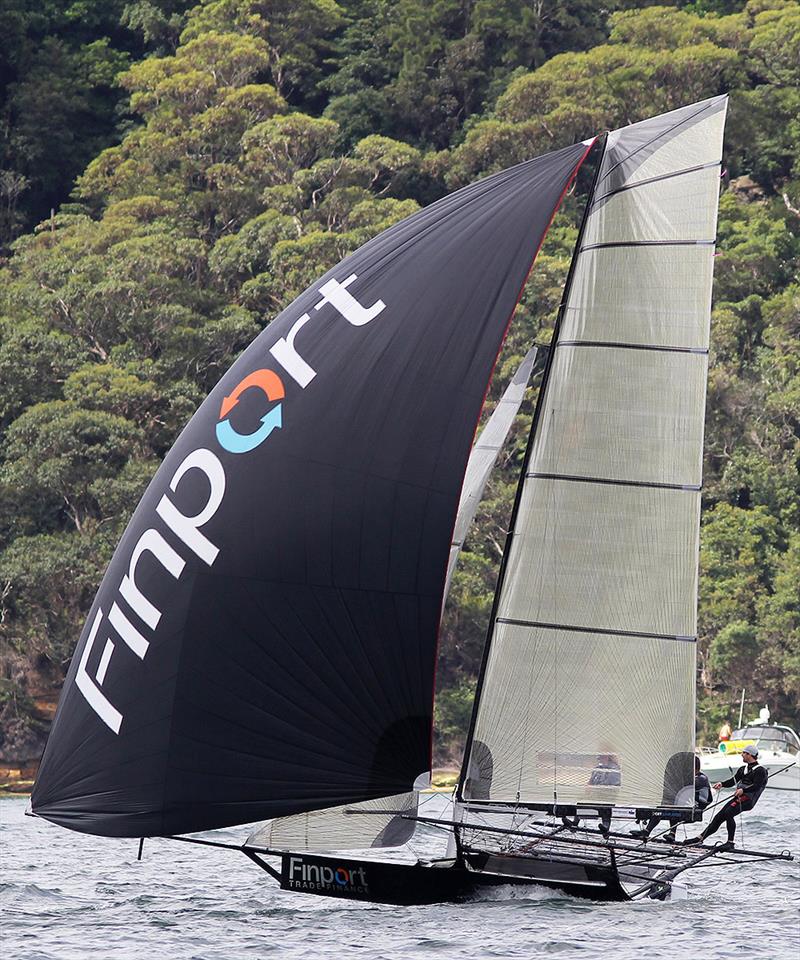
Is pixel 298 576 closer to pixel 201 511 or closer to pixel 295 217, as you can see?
pixel 201 511

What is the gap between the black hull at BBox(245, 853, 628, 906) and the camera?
1048 cm

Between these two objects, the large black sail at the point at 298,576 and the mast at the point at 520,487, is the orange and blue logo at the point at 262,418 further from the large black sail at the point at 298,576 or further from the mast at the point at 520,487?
the mast at the point at 520,487

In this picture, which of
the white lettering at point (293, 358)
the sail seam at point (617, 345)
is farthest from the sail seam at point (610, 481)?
the white lettering at point (293, 358)

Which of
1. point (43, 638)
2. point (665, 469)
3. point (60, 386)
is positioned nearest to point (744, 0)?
point (60, 386)

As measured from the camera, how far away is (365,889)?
1048 cm

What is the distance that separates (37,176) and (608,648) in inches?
1501

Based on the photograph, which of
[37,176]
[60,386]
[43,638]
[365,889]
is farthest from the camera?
[37,176]

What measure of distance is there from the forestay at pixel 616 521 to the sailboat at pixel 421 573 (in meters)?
0.02

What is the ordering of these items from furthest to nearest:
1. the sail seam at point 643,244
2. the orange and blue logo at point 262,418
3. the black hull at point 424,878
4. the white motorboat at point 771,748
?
1. the white motorboat at point 771,748
2. the sail seam at point 643,244
3. the black hull at point 424,878
4. the orange and blue logo at point 262,418

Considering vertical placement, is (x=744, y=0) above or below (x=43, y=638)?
above

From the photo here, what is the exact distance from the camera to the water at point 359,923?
9.73 m

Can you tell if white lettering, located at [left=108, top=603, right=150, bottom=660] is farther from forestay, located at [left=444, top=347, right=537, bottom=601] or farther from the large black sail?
forestay, located at [left=444, top=347, right=537, bottom=601]

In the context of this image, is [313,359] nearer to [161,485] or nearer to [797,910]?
[161,485]

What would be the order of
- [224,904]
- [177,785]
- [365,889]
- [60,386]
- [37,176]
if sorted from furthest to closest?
1. [37,176]
2. [60,386]
3. [224,904]
4. [365,889]
5. [177,785]
